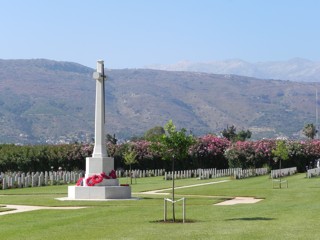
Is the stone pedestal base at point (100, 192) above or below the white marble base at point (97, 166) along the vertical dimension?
below

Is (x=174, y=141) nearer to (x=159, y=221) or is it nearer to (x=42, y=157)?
(x=159, y=221)

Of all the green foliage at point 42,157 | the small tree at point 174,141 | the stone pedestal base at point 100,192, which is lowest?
the stone pedestal base at point 100,192

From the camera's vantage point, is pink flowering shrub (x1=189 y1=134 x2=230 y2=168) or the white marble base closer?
the white marble base

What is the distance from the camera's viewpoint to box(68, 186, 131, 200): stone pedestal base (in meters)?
38.9

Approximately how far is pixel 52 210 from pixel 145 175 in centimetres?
4653

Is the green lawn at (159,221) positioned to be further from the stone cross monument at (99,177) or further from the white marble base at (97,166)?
the white marble base at (97,166)

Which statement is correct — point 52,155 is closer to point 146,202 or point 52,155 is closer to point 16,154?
point 16,154

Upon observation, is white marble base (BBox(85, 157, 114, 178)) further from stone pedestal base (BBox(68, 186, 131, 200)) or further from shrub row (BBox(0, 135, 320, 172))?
shrub row (BBox(0, 135, 320, 172))

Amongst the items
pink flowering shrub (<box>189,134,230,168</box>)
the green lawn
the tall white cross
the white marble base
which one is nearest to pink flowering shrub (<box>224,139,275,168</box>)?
pink flowering shrub (<box>189,134,230,168</box>)

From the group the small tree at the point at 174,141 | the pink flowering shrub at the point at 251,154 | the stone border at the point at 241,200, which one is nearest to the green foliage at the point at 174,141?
the small tree at the point at 174,141

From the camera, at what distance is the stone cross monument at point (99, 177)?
3912 centimetres

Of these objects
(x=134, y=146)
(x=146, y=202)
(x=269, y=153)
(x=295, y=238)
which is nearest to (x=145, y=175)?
(x=134, y=146)

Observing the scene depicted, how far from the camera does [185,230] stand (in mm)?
22766

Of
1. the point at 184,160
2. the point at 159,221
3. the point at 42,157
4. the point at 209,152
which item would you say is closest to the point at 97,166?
the point at 159,221
